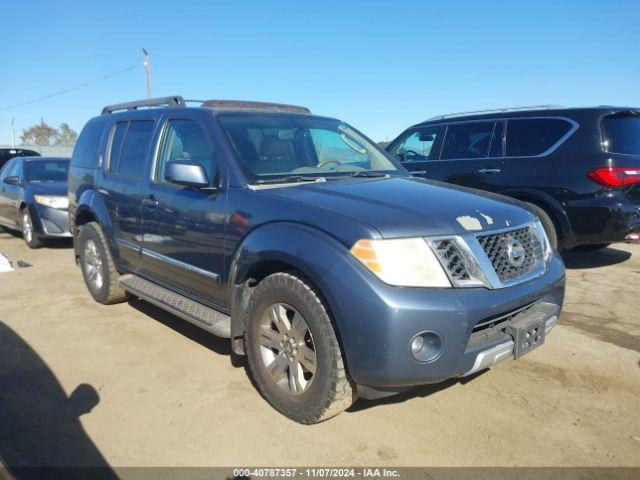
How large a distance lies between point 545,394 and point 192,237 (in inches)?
101

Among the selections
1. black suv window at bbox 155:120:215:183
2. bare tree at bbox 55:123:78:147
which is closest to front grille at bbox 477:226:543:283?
black suv window at bbox 155:120:215:183

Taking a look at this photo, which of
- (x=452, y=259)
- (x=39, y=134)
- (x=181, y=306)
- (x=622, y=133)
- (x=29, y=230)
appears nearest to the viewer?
(x=452, y=259)

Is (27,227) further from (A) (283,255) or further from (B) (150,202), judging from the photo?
(A) (283,255)

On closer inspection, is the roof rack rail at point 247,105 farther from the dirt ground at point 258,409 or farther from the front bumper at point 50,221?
the front bumper at point 50,221

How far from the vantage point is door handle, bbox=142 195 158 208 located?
399 centimetres

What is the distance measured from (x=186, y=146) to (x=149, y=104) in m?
1.20

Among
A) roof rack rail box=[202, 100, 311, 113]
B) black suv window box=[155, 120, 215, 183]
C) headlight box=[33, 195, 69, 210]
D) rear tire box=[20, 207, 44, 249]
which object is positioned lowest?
rear tire box=[20, 207, 44, 249]

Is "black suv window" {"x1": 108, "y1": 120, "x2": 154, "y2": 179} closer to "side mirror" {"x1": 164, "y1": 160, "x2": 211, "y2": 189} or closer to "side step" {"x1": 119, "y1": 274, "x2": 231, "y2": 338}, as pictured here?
"side step" {"x1": 119, "y1": 274, "x2": 231, "y2": 338}

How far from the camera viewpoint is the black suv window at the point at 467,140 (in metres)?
6.64

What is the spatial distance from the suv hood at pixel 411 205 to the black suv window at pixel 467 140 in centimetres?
339

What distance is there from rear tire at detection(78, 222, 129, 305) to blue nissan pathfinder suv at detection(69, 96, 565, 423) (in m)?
0.59

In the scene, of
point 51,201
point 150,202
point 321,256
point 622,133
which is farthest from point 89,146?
point 622,133

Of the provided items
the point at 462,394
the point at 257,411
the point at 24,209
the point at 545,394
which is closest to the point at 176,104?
the point at 257,411

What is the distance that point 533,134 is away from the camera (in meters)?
6.20
